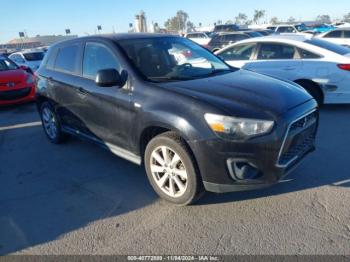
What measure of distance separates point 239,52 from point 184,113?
17.3 ft

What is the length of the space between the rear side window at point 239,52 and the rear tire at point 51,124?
176 inches

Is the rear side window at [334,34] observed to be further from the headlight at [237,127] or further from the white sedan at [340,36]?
the headlight at [237,127]

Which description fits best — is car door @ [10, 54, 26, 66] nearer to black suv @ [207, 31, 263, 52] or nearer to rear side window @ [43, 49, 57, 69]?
black suv @ [207, 31, 263, 52]

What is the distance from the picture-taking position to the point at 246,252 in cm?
268

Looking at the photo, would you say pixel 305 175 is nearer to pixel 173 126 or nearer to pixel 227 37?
pixel 173 126

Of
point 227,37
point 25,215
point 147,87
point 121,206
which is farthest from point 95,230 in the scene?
point 227,37

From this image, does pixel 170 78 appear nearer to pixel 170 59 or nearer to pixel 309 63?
pixel 170 59

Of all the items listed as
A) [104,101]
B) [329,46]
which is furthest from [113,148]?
[329,46]

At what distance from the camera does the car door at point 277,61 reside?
22.2 feet

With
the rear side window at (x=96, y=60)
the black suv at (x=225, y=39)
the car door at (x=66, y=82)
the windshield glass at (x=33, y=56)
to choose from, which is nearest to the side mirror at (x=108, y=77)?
the rear side window at (x=96, y=60)

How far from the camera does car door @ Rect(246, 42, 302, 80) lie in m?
6.77

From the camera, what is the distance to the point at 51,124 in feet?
18.5

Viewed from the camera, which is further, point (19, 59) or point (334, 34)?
point (19, 59)

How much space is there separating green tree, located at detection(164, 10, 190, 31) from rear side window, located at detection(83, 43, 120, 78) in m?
95.4
